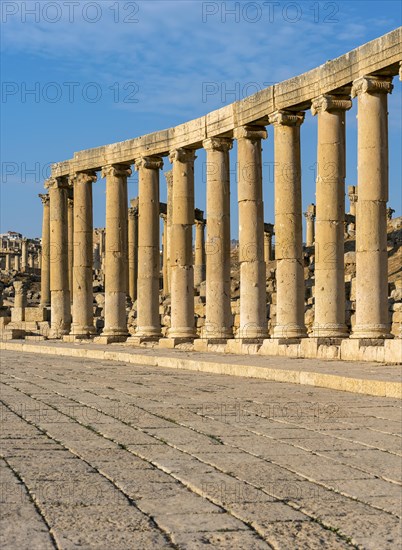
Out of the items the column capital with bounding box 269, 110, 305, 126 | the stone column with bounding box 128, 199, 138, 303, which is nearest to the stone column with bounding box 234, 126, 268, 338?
the column capital with bounding box 269, 110, 305, 126

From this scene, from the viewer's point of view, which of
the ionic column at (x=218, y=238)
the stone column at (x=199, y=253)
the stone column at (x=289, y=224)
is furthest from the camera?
the stone column at (x=199, y=253)

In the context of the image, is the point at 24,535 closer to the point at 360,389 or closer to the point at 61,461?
the point at 61,461

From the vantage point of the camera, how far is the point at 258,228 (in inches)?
1160

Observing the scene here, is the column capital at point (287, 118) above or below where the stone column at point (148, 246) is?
above

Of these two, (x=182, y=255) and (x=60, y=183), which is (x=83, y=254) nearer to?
(x=60, y=183)

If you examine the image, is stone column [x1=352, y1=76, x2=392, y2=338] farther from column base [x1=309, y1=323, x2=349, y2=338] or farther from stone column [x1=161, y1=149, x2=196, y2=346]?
stone column [x1=161, y1=149, x2=196, y2=346]

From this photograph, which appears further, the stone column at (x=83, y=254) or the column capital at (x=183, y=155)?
the stone column at (x=83, y=254)

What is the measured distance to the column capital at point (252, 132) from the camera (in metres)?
29.5

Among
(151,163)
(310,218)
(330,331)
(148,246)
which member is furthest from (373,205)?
(310,218)

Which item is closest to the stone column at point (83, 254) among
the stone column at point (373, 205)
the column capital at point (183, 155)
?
the column capital at point (183, 155)

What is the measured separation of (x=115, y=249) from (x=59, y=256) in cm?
530

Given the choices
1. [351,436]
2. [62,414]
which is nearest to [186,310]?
[62,414]

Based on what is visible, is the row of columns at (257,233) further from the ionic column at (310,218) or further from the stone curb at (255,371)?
the ionic column at (310,218)

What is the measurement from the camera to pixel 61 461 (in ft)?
31.2
